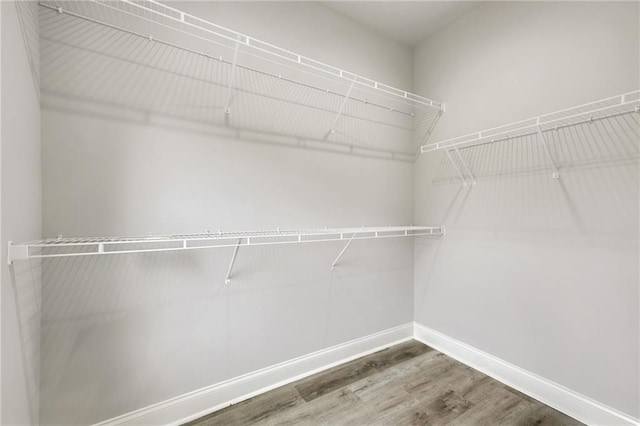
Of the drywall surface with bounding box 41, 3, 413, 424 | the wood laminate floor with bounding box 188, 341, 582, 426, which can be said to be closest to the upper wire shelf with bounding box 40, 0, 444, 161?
the drywall surface with bounding box 41, 3, 413, 424

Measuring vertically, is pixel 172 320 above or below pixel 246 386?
above

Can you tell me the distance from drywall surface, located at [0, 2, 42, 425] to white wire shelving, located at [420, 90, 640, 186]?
2.19 metres

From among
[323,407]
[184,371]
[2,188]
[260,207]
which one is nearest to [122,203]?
[2,188]

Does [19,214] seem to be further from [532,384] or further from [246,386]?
[532,384]

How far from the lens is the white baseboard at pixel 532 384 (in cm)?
137

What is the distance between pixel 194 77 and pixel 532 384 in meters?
2.70

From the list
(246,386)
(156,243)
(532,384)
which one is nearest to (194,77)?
(156,243)

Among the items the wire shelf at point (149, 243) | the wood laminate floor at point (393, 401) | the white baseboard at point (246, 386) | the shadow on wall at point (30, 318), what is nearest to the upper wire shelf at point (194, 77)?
the wire shelf at point (149, 243)

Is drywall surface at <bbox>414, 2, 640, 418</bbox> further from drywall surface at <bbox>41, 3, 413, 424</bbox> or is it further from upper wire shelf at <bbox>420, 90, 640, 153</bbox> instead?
drywall surface at <bbox>41, 3, 413, 424</bbox>

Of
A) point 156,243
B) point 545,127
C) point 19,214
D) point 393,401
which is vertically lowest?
point 393,401

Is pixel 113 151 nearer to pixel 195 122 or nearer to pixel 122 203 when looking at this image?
pixel 122 203

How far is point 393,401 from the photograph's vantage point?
159 centimetres

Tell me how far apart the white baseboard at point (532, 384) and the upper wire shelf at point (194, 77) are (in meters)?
1.63

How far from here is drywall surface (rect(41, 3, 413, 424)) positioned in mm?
1188
